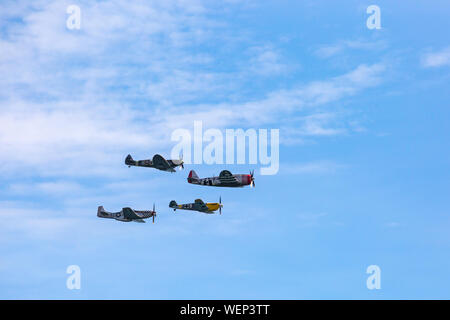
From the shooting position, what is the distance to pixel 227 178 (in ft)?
630

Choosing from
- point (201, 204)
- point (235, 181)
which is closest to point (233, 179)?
point (235, 181)

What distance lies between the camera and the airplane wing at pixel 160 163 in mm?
195750

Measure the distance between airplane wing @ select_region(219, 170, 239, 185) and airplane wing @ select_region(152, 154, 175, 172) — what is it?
1427cm

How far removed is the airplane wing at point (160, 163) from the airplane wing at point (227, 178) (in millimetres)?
14272

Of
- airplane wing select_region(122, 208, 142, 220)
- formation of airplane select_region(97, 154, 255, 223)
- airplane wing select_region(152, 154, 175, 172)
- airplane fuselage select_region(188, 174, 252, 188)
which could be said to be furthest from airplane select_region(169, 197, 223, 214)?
airplane wing select_region(122, 208, 142, 220)

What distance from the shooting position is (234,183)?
19262cm

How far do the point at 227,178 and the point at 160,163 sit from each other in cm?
1830

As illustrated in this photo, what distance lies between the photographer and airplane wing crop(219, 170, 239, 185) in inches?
7500

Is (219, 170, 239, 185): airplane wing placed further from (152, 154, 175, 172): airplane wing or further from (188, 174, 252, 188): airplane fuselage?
(152, 154, 175, 172): airplane wing

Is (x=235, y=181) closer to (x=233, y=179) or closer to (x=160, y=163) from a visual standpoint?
(x=233, y=179)

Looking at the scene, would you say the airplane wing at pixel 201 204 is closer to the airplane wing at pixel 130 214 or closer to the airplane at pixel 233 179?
the airplane at pixel 233 179
